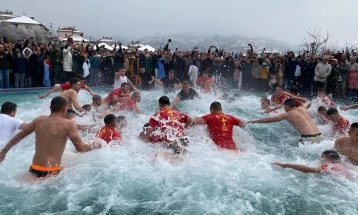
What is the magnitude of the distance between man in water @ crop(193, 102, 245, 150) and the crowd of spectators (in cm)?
958

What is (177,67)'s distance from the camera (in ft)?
55.1

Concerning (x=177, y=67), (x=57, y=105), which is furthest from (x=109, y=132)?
(x=177, y=67)

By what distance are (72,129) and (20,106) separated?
837cm

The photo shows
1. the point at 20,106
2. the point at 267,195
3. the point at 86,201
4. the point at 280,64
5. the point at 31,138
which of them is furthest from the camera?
the point at 280,64

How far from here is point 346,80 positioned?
14.8 meters

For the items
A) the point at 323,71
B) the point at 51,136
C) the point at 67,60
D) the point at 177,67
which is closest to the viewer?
the point at 51,136

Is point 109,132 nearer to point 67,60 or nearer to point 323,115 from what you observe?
point 323,115

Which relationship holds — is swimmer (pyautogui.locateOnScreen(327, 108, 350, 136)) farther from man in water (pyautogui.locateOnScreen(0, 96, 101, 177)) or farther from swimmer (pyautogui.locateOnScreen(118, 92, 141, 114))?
man in water (pyautogui.locateOnScreen(0, 96, 101, 177))

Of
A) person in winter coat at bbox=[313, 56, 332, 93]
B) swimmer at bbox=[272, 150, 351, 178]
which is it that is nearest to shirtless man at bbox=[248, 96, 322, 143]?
swimmer at bbox=[272, 150, 351, 178]

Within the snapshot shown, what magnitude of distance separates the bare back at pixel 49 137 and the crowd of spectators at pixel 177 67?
33.3 ft

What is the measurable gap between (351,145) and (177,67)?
11441 mm

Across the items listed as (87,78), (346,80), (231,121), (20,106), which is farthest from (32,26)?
(231,121)

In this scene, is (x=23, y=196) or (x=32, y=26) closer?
(x=23, y=196)

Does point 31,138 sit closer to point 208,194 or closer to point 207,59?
point 208,194
